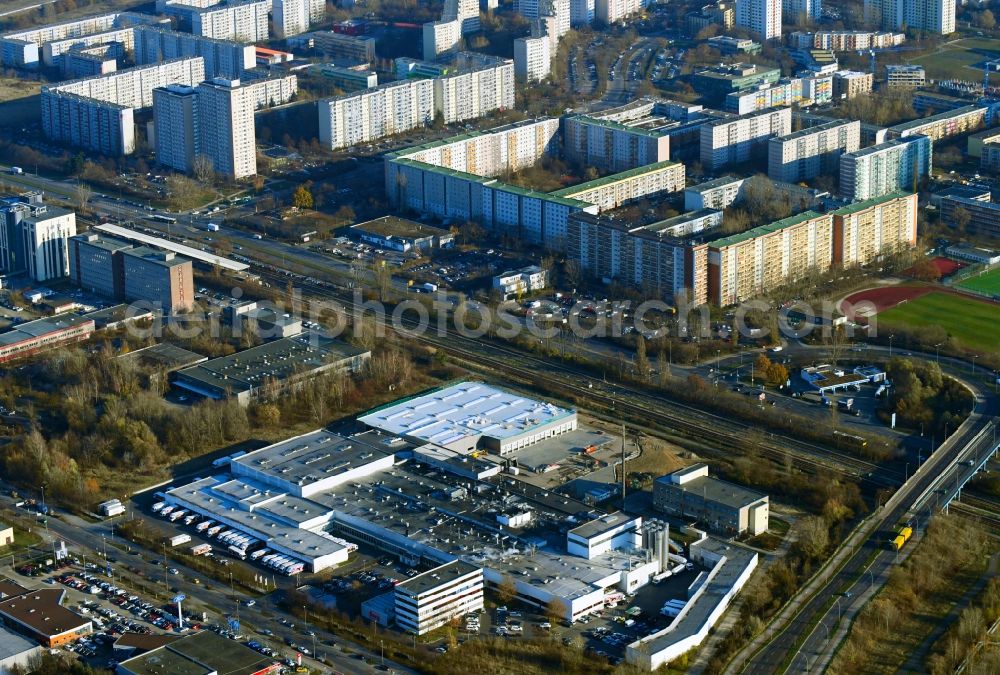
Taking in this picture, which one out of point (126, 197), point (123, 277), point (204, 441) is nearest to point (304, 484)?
point (204, 441)

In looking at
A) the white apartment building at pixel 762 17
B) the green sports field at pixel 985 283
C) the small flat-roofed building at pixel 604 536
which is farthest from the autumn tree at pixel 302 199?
the white apartment building at pixel 762 17

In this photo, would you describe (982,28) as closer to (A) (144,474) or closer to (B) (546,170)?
(B) (546,170)

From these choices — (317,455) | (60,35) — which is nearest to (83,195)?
(60,35)

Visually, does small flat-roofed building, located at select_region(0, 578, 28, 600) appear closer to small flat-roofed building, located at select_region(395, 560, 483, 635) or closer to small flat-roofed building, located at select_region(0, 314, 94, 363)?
small flat-roofed building, located at select_region(395, 560, 483, 635)

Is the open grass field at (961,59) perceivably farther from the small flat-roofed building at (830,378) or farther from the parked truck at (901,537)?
the parked truck at (901,537)

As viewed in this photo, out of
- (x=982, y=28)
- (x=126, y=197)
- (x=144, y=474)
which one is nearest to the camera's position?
(x=144, y=474)

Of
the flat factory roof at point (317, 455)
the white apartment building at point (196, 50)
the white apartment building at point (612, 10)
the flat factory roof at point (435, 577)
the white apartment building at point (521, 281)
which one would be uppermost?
the white apartment building at point (612, 10)

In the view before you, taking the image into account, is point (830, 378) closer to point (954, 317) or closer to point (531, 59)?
point (954, 317)

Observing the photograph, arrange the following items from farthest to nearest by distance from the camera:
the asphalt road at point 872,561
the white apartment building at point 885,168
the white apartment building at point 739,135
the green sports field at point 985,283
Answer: the white apartment building at point 739,135 < the white apartment building at point 885,168 < the green sports field at point 985,283 < the asphalt road at point 872,561
